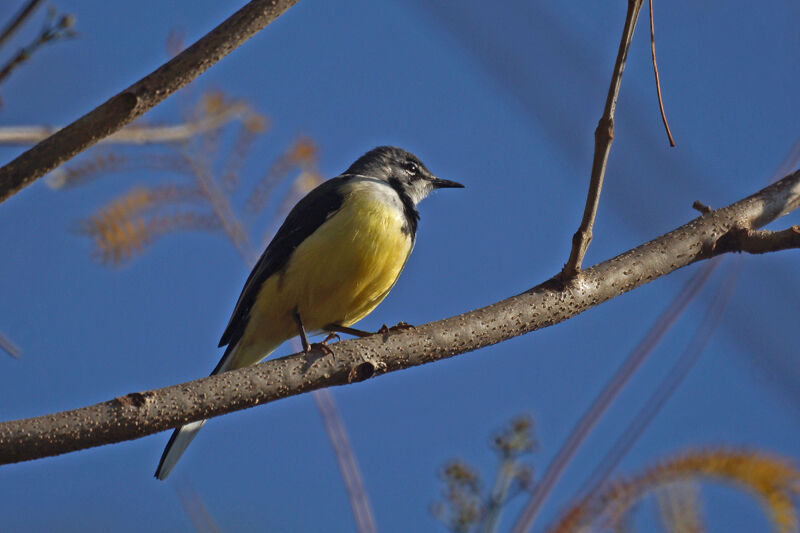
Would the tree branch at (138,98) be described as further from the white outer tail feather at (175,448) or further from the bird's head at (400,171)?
the bird's head at (400,171)

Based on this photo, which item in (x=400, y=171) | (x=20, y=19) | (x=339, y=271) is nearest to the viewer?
(x=20, y=19)

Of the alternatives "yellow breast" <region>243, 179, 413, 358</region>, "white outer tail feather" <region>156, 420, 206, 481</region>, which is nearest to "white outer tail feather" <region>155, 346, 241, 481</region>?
"white outer tail feather" <region>156, 420, 206, 481</region>

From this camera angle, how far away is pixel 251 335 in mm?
5453

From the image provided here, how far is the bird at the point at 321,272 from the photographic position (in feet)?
16.9

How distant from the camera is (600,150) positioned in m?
3.21

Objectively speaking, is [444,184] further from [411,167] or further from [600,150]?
[600,150]

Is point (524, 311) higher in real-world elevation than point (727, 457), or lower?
higher

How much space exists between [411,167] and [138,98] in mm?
4197

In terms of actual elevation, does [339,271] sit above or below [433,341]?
above

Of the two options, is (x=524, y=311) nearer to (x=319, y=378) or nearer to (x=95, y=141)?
(x=319, y=378)

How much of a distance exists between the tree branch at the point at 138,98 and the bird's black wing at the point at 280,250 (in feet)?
8.24

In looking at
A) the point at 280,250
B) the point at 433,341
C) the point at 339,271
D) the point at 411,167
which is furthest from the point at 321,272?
the point at 411,167

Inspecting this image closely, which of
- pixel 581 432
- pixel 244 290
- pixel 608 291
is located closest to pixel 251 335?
pixel 244 290

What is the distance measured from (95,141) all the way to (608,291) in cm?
205
